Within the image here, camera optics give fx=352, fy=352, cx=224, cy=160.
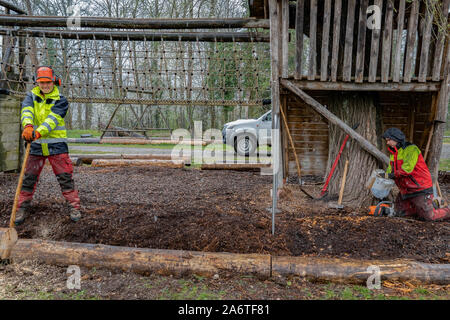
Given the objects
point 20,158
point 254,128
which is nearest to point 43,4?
point 254,128

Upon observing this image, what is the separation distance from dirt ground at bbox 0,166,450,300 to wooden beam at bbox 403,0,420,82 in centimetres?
253

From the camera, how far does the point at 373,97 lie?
6793 millimetres

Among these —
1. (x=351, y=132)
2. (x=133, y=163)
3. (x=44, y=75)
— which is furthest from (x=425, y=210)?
(x=133, y=163)

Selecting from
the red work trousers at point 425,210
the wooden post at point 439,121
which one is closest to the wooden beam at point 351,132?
the red work trousers at point 425,210

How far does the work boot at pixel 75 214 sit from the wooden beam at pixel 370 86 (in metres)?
4.15

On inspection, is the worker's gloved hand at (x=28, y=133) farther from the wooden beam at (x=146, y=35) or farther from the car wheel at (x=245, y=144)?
the car wheel at (x=245, y=144)

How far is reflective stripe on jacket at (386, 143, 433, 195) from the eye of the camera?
17.7 feet

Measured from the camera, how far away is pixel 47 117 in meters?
4.61

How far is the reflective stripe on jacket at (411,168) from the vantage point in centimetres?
541

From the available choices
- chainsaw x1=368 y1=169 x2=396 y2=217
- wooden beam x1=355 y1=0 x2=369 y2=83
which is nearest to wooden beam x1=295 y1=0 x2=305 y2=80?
wooden beam x1=355 y1=0 x2=369 y2=83

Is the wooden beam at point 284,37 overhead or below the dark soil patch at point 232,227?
overhead

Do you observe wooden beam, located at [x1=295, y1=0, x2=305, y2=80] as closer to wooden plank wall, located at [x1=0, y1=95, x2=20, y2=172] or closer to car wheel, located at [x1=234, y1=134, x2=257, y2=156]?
wooden plank wall, located at [x1=0, y1=95, x2=20, y2=172]
